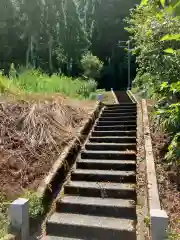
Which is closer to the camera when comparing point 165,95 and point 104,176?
point 104,176

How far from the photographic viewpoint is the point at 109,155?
492 cm

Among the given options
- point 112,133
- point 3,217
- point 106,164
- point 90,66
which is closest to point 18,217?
point 3,217

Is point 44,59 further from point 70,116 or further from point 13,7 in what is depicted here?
point 70,116

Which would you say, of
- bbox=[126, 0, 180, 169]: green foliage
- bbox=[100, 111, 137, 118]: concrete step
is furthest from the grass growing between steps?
bbox=[126, 0, 180, 169]: green foliage

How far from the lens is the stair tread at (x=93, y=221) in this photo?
3.25 m

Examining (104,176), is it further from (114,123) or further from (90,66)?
(90,66)

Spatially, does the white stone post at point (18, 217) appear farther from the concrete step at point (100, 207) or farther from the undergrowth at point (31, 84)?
the undergrowth at point (31, 84)

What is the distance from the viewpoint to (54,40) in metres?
30.9

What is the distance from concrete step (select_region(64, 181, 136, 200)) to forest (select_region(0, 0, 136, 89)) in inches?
863

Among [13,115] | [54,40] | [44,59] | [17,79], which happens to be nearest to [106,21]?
[54,40]

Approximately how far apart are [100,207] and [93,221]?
26 centimetres

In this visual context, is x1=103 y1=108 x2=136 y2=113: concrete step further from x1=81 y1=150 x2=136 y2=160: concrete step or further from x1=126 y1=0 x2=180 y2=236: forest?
x1=81 y1=150 x2=136 y2=160: concrete step

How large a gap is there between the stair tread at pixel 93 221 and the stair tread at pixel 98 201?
195mm

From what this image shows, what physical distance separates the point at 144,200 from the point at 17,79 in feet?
17.2
